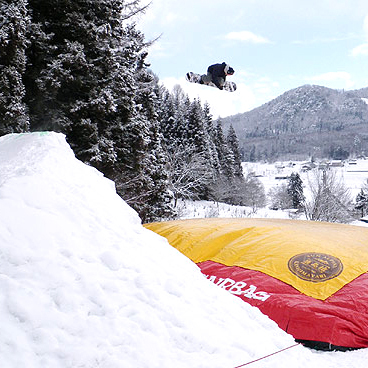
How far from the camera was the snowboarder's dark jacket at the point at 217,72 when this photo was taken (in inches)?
311

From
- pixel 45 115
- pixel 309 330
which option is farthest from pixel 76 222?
pixel 45 115

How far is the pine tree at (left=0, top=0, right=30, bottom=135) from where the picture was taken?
7.08m

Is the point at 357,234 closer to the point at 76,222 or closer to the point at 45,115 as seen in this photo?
the point at 76,222

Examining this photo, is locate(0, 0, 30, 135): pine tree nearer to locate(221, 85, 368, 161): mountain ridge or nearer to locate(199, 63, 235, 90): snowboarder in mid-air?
locate(199, 63, 235, 90): snowboarder in mid-air

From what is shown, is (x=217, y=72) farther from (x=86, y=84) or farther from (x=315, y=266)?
(x=315, y=266)

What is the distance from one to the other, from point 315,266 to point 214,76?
17.4 ft

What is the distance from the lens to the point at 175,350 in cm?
224

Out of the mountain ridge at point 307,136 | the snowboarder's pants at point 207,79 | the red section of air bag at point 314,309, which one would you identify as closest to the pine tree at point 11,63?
the snowboarder's pants at point 207,79

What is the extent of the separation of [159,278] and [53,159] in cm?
171

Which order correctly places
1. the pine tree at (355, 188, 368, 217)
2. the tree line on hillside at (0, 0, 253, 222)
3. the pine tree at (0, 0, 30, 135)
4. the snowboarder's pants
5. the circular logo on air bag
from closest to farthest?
the circular logo on air bag, the pine tree at (0, 0, 30, 135), the tree line on hillside at (0, 0, 253, 222), the snowboarder's pants, the pine tree at (355, 188, 368, 217)

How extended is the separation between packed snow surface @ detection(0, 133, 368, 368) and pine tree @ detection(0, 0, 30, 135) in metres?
4.53

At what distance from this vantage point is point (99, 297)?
2320mm

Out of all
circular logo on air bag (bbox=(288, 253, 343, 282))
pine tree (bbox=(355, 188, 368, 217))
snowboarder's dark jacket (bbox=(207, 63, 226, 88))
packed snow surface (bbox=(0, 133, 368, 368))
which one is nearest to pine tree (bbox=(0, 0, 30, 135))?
snowboarder's dark jacket (bbox=(207, 63, 226, 88))

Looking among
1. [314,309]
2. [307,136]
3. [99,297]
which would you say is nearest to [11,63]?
[99,297]
